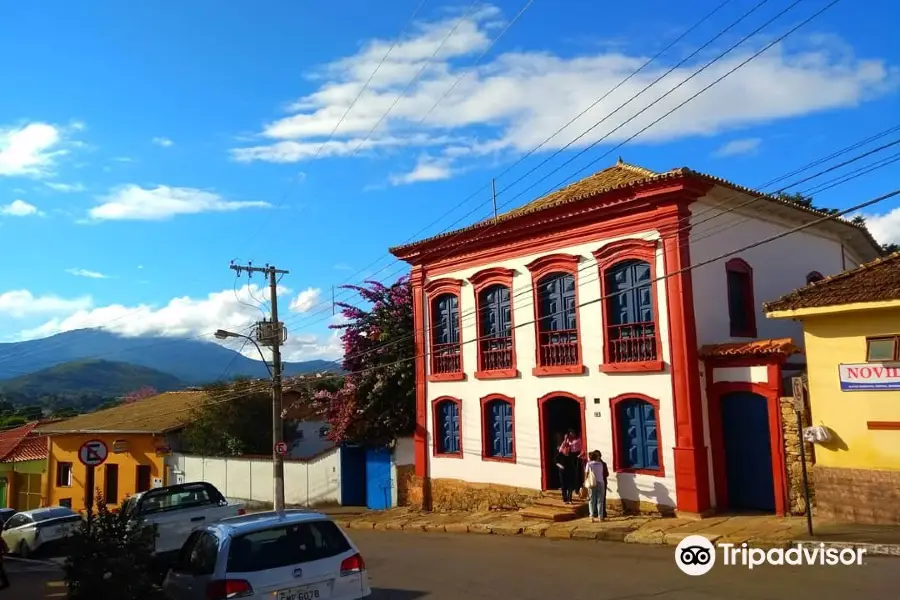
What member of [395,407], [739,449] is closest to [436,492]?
[395,407]

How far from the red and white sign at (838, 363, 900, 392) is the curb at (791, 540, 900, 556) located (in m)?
3.04

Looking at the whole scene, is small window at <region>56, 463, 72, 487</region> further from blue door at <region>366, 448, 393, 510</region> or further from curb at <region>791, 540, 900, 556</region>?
curb at <region>791, 540, 900, 556</region>

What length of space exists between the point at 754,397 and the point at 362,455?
14.7 metres

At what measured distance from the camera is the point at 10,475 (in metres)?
42.1

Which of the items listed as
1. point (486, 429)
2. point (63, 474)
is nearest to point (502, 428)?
point (486, 429)

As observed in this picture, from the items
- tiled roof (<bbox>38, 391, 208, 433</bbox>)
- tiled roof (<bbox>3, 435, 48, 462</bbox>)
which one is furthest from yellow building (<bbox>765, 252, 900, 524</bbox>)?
tiled roof (<bbox>3, 435, 48, 462</bbox>)

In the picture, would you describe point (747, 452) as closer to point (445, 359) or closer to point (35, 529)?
point (445, 359)

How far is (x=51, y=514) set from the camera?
22.2 metres

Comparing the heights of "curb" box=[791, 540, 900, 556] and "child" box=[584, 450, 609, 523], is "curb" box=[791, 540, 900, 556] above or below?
below

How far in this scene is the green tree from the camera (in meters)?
33.5

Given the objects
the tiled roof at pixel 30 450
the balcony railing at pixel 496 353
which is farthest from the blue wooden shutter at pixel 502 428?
the tiled roof at pixel 30 450

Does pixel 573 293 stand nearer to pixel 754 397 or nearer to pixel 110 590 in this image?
pixel 754 397

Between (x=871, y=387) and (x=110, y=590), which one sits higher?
(x=871, y=387)

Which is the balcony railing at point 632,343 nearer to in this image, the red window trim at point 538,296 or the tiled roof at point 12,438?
the red window trim at point 538,296
